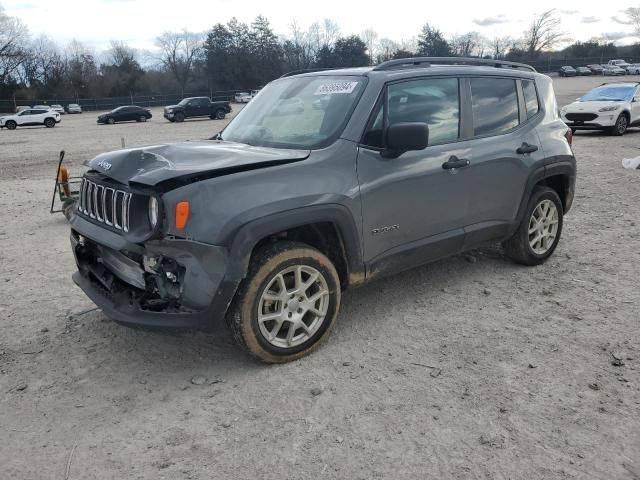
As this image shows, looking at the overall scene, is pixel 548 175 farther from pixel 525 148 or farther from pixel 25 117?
pixel 25 117

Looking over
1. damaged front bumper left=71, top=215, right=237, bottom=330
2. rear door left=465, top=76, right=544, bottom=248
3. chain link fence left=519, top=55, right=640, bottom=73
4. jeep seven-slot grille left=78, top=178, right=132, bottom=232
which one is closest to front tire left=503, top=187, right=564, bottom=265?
rear door left=465, top=76, right=544, bottom=248

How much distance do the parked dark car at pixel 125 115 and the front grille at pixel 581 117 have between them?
31.3m

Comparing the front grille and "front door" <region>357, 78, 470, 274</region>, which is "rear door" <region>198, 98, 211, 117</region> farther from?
"front door" <region>357, 78, 470, 274</region>

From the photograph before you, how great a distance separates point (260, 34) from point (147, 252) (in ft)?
289

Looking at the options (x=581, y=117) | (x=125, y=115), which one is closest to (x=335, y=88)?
(x=581, y=117)

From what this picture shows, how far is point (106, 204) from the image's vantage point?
3617 mm

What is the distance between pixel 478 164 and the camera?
14.9 feet

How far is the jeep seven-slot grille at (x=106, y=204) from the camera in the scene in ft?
11.1

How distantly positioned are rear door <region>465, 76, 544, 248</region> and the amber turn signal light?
2.41m

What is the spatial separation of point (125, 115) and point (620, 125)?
33164 mm

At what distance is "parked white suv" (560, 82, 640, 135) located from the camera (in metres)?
16.3

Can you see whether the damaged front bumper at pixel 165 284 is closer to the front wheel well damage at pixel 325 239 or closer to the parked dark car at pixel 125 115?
the front wheel well damage at pixel 325 239

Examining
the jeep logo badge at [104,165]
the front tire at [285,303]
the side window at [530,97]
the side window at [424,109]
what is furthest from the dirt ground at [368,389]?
the side window at [530,97]

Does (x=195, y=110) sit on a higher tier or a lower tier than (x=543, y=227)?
higher
